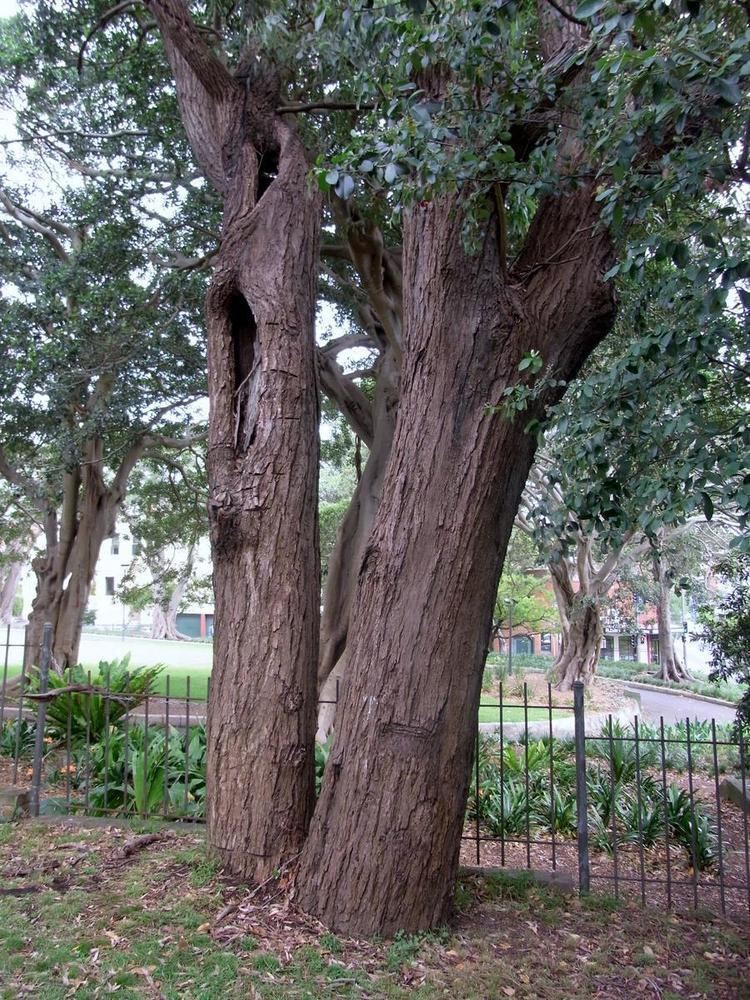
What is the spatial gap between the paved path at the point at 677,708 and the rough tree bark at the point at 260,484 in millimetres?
16940

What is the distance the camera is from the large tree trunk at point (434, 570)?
160 inches

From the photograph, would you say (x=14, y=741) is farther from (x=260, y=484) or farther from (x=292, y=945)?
(x=292, y=945)

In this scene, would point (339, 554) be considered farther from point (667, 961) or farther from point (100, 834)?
point (667, 961)

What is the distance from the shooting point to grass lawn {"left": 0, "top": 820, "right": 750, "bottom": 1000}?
3.60 metres

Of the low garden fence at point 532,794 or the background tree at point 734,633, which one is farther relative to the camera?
the background tree at point 734,633

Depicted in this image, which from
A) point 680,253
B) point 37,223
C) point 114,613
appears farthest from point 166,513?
point 114,613

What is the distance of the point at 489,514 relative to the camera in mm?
4332

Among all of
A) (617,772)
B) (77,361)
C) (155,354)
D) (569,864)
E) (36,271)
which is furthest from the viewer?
(36,271)

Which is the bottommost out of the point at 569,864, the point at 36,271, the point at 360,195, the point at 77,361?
the point at 569,864

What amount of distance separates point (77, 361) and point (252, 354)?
510cm

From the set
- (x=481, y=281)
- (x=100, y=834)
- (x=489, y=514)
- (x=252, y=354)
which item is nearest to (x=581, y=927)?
(x=489, y=514)

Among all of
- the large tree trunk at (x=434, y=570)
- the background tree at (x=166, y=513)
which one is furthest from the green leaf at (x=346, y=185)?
the background tree at (x=166, y=513)

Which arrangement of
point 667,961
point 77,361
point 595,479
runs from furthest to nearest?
1. point 77,361
2. point 667,961
3. point 595,479

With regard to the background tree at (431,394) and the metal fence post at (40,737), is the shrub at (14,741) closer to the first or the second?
the metal fence post at (40,737)
